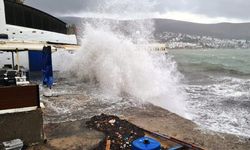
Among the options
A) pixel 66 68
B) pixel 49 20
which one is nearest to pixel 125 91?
pixel 66 68

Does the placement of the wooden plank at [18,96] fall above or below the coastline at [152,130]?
above

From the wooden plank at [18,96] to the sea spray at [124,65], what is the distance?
6.06 metres

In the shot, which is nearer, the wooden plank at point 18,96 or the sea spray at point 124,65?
the wooden plank at point 18,96

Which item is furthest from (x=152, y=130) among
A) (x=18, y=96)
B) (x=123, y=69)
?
(x=123, y=69)

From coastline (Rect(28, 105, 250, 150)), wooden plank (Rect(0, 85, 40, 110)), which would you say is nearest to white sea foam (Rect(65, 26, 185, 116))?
coastline (Rect(28, 105, 250, 150))

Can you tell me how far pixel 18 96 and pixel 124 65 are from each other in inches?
366

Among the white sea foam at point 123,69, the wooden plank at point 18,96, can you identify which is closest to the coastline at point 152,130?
the wooden plank at point 18,96

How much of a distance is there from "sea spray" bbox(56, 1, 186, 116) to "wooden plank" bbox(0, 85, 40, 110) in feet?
19.9

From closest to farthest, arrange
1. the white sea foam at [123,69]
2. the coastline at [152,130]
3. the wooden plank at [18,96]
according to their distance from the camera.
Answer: the wooden plank at [18,96], the coastline at [152,130], the white sea foam at [123,69]

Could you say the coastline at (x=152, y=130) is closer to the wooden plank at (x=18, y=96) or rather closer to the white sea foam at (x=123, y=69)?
the wooden plank at (x=18, y=96)

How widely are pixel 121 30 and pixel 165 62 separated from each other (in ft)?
12.7

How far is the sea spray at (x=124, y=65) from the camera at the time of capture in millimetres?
13055

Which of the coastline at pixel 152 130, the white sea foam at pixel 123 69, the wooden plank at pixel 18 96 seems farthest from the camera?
the white sea foam at pixel 123 69

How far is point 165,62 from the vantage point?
18.9 m
